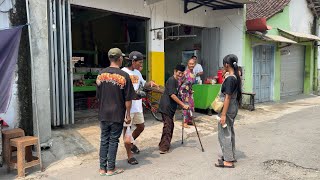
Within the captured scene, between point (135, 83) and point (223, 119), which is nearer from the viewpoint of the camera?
point (223, 119)

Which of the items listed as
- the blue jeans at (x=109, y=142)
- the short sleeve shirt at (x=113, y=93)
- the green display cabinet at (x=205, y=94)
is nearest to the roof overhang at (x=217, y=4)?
the green display cabinet at (x=205, y=94)

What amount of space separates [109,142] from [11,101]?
6.74 feet

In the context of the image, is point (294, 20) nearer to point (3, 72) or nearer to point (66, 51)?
point (66, 51)

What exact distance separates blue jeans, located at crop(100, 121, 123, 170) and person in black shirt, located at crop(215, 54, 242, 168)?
1.64 metres

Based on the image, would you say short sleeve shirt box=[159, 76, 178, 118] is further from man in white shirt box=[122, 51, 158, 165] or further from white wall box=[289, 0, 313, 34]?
white wall box=[289, 0, 313, 34]

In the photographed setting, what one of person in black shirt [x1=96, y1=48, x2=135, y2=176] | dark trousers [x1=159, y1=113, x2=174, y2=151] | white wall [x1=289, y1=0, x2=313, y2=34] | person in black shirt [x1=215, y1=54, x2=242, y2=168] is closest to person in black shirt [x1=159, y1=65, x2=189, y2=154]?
dark trousers [x1=159, y1=113, x2=174, y2=151]

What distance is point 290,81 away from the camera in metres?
16.4

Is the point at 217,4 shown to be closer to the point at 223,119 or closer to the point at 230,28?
the point at 230,28

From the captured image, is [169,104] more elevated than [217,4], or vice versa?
[217,4]

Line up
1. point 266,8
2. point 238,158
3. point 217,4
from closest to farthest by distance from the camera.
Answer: point 238,158 → point 217,4 → point 266,8

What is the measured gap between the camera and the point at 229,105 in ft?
17.1

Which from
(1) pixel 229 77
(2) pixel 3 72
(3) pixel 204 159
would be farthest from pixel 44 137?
(1) pixel 229 77

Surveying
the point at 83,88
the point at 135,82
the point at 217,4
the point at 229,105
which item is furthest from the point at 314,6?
the point at 135,82

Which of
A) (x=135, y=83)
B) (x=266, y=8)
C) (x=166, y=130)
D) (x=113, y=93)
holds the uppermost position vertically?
(x=266, y=8)
